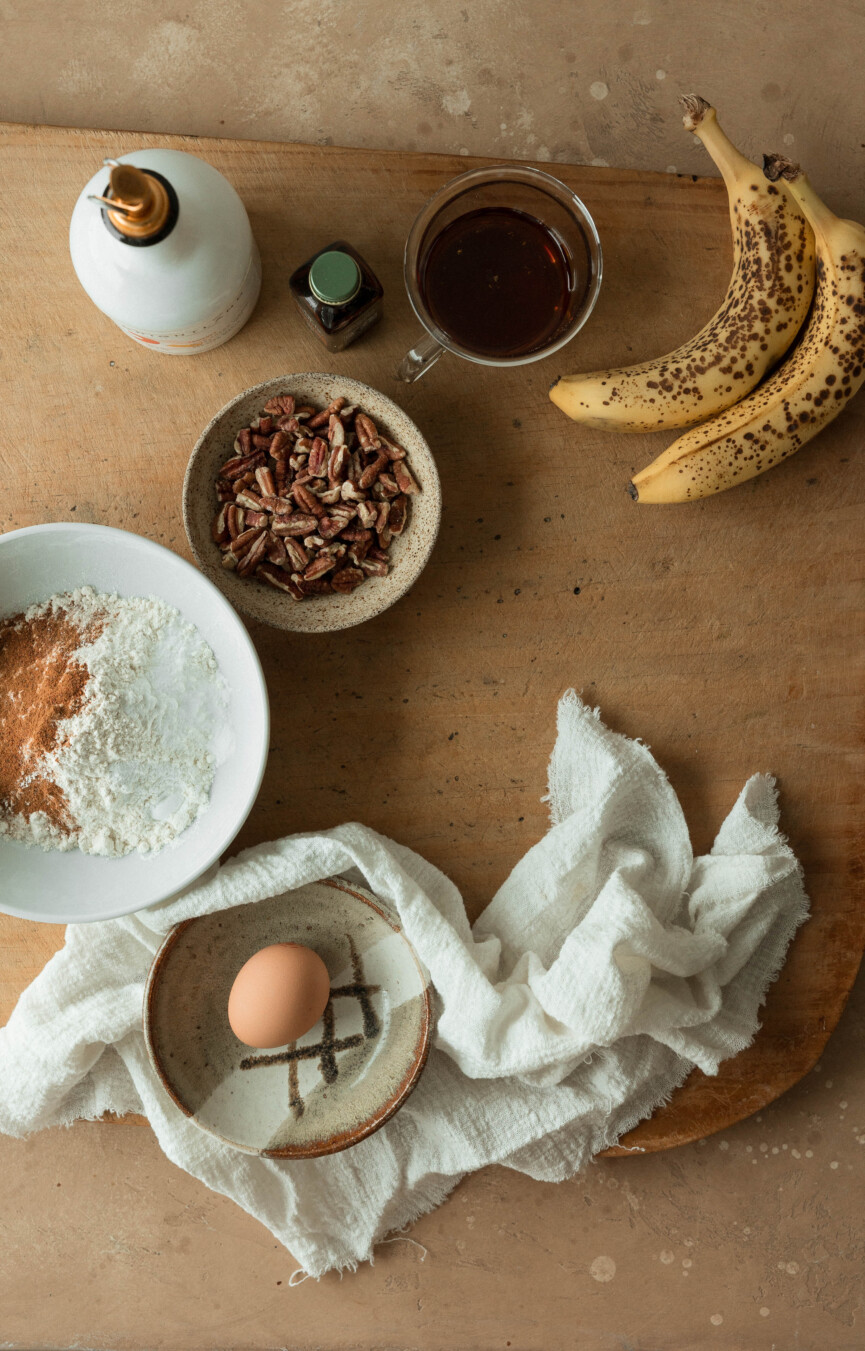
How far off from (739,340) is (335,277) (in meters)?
0.46

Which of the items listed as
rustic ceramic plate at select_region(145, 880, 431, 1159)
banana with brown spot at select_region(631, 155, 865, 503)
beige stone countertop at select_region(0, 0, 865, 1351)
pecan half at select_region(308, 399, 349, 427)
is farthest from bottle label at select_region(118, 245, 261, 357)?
rustic ceramic plate at select_region(145, 880, 431, 1159)

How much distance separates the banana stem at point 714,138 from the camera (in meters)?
0.95

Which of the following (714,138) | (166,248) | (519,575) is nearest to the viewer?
(166,248)

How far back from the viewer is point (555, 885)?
1051 millimetres

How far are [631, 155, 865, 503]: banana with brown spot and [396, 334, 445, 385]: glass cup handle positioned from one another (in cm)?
28

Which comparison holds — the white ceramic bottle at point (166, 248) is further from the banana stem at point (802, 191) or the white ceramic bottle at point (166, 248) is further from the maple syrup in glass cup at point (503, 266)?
the banana stem at point (802, 191)

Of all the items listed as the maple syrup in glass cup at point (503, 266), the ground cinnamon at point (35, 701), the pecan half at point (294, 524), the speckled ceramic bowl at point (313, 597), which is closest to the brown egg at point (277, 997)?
the ground cinnamon at point (35, 701)

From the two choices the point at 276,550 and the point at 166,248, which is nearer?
the point at 166,248

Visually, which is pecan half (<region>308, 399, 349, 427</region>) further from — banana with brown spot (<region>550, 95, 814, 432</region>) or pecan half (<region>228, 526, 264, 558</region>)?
banana with brown spot (<region>550, 95, 814, 432</region>)

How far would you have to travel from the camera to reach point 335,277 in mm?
925

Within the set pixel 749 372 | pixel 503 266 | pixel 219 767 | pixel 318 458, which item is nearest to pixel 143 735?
pixel 219 767

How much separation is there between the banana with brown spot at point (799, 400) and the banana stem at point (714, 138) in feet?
0.27

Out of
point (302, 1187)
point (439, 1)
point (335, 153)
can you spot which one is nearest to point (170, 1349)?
point (302, 1187)

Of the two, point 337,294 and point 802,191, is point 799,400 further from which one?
point 337,294
